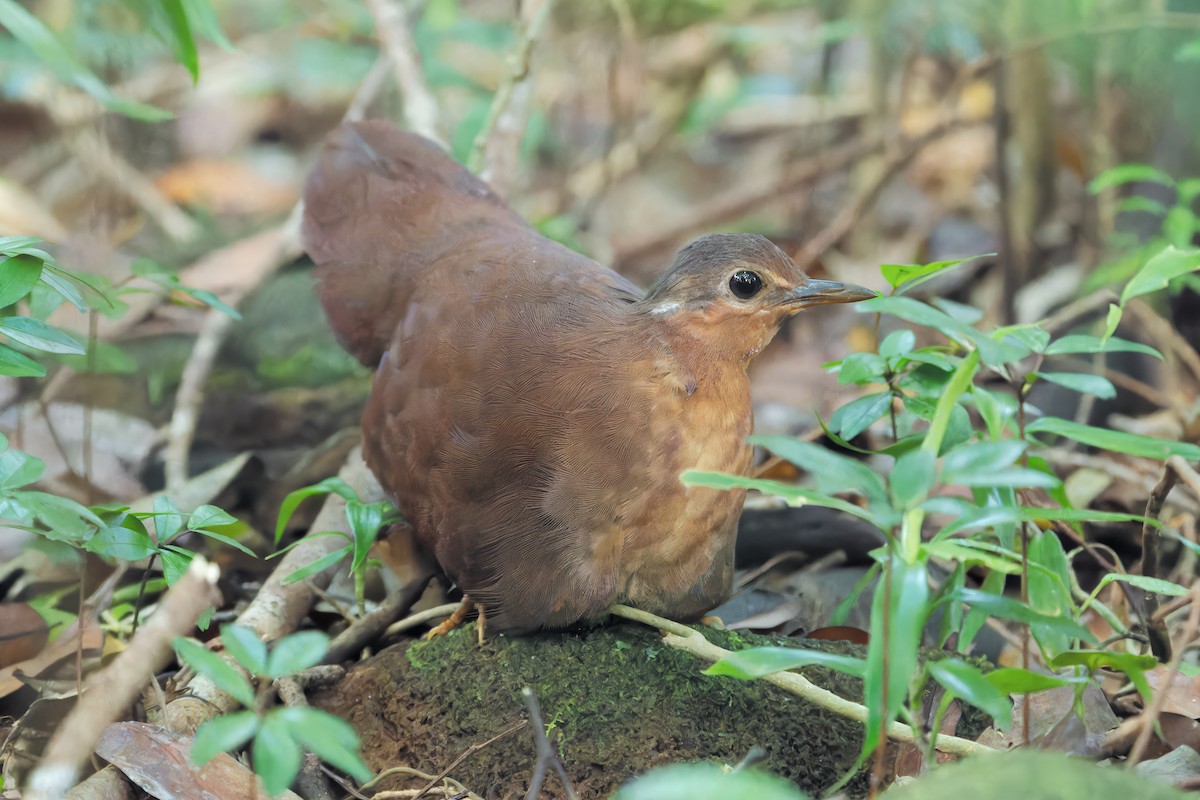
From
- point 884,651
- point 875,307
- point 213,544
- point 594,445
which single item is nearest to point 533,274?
point 594,445

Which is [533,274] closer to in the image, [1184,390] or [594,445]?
[594,445]

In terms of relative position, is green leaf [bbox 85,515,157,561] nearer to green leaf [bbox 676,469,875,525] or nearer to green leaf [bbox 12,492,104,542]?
green leaf [bbox 12,492,104,542]

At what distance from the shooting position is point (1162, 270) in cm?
224

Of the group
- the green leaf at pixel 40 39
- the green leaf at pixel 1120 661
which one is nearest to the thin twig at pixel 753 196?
the green leaf at pixel 40 39

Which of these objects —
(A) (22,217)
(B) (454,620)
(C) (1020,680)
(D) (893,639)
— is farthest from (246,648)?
(A) (22,217)

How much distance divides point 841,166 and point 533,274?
3.45 meters

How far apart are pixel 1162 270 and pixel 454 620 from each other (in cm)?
170

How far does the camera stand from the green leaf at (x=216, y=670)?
1.48 metres

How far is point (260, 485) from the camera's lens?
3.57m

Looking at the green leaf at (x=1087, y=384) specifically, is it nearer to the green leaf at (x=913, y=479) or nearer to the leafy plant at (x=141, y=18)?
the green leaf at (x=913, y=479)

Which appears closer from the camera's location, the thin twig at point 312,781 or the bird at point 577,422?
the thin twig at point 312,781

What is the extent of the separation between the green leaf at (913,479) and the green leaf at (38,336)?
1.48m

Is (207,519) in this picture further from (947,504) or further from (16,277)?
(947,504)

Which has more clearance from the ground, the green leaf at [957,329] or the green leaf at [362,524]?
the green leaf at [957,329]
